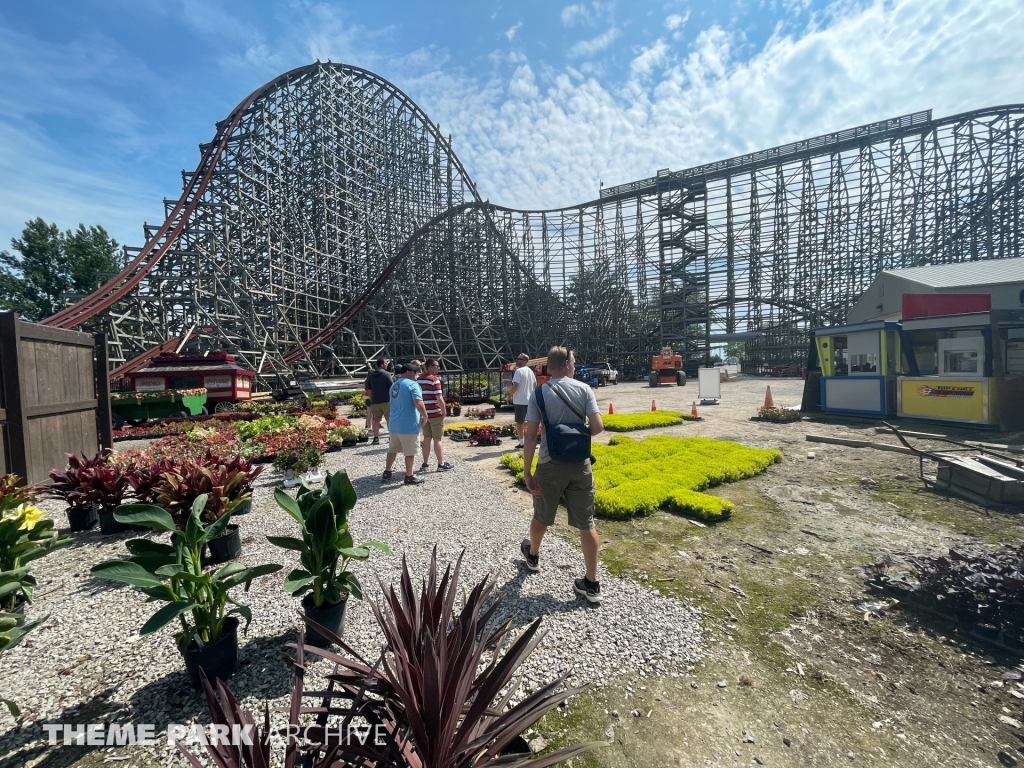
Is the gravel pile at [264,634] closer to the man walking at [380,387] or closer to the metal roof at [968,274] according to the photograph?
the man walking at [380,387]

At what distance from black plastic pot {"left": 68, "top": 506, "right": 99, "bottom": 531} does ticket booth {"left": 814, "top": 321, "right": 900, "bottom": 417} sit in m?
15.4

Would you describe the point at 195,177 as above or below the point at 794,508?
above

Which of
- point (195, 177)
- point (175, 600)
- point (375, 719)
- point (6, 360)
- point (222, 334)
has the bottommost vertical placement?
point (375, 719)

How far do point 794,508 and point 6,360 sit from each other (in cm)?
919

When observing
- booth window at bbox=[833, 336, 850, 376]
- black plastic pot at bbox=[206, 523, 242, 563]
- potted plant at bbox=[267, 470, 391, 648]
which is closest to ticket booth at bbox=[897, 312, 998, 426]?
booth window at bbox=[833, 336, 850, 376]

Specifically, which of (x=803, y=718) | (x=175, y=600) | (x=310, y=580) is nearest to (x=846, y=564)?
(x=803, y=718)

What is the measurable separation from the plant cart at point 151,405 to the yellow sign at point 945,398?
19.8m

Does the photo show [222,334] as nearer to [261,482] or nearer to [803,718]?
[261,482]

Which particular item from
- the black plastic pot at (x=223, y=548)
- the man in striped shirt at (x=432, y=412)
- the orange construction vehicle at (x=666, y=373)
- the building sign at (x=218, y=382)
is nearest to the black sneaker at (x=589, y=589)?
the black plastic pot at (x=223, y=548)

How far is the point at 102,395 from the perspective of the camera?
20.3 ft

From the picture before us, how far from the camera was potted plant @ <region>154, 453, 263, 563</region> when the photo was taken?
12.3ft

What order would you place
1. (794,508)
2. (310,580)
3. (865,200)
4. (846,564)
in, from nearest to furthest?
(310,580)
(846,564)
(794,508)
(865,200)

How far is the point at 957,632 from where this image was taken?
9.02 ft

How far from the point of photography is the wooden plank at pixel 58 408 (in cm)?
479
